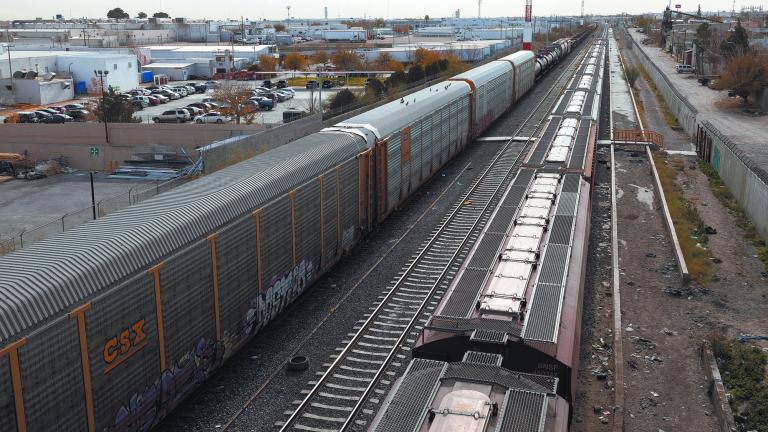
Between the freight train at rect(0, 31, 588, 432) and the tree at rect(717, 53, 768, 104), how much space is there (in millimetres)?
49539

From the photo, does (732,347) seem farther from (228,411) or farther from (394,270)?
(228,411)

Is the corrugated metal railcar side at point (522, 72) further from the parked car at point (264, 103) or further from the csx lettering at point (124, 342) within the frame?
the csx lettering at point (124, 342)

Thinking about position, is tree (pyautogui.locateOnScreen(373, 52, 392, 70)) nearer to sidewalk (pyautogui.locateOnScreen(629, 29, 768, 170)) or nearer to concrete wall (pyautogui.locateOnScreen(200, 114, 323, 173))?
sidewalk (pyautogui.locateOnScreen(629, 29, 768, 170))

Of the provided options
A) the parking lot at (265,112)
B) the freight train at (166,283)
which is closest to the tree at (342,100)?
the parking lot at (265,112)

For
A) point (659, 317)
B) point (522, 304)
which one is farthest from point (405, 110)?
point (522, 304)

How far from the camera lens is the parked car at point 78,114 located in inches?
2283

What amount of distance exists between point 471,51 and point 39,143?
74377 mm

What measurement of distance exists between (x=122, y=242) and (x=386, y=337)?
7097mm

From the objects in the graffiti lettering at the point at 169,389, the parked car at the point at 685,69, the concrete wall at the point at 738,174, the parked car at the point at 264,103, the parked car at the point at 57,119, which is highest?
the parked car at the point at 685,69

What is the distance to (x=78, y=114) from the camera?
5888 centimetres

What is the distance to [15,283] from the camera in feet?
31.9

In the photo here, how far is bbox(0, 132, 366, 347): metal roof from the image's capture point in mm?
9625

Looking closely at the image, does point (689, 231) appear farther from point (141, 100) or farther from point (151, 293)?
point (141, 100)

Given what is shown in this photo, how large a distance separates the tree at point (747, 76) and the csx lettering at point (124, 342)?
199 ft
